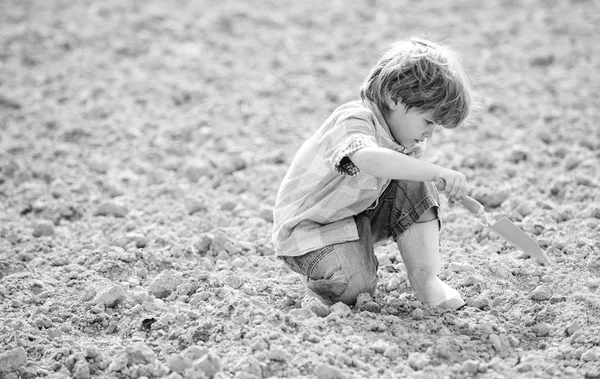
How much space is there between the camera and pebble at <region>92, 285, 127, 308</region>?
276 cm

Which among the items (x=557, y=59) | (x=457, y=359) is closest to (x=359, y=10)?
(x=557, y=59)

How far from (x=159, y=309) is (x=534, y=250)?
48.9 inches

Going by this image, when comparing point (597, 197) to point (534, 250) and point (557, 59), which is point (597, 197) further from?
point (557, 59)

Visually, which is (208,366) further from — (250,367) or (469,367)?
(469,367)

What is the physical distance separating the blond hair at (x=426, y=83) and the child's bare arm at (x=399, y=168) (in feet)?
0.75

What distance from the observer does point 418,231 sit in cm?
278

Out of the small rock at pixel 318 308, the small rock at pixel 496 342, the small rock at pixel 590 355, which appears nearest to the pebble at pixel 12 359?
the small rock at pixel 318 308

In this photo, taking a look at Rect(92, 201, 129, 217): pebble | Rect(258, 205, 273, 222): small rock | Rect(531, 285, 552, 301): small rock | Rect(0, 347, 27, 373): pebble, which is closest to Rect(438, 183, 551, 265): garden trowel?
Rect(531, 285, 552, 301): small rock

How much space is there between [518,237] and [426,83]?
65 cm

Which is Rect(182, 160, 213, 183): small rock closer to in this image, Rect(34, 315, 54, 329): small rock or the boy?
the boy

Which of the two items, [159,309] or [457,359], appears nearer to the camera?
[457,359]

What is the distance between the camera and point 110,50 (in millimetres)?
5750

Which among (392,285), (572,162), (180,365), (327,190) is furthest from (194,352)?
(572,162)

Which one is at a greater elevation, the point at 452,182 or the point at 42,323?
the point at 452,182
